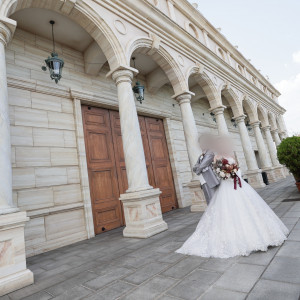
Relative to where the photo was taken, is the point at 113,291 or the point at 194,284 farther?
the point at 113,291

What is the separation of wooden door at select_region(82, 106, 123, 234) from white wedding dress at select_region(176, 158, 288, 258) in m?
3.60

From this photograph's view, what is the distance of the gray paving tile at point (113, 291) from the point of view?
233 cm

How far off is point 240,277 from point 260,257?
25.0 inches

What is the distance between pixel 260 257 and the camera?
2.73 meters

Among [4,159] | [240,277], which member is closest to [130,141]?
[4,159]

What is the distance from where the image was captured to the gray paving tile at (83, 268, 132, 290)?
265 centimetres

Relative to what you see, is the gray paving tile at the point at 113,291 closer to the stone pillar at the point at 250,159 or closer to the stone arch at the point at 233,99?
the stone arch at the point at 233,99

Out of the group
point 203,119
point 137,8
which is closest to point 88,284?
point 137,8

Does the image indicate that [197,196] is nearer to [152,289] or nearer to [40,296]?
[152,289]

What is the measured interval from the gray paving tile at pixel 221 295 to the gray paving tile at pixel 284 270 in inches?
18.2

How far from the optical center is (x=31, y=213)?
16.1ft

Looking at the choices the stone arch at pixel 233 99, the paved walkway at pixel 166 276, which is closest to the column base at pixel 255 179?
the stone arch at pixel 233 99

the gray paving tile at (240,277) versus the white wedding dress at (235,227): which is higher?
the white wedding dress at (235,227)

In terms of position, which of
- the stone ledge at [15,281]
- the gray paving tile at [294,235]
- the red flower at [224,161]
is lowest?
the gray paving tile at [294,235]
